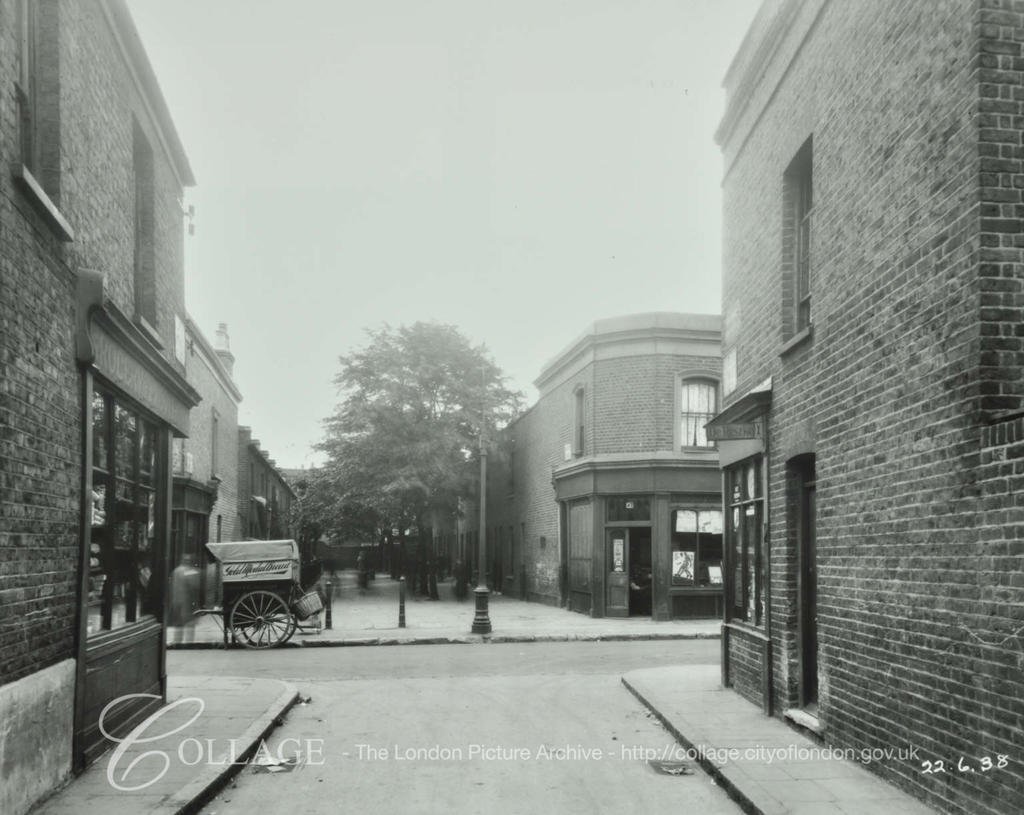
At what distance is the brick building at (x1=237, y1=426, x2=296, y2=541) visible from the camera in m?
Answer: 34.8

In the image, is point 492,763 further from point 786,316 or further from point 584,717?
point 786,316

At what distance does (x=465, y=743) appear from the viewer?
9.02 metres

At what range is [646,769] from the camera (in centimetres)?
800

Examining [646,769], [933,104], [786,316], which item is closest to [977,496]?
[933,104]

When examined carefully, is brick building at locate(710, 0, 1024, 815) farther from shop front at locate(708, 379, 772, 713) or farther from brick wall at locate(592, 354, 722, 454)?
brick wall at locate(592, 354, 722, 454)

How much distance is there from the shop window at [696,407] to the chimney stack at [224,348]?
16.2 meters

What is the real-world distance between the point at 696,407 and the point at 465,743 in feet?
51.7

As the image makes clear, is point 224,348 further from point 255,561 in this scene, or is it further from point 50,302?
point 50,302

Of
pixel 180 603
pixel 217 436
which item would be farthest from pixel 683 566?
pixel 217 436

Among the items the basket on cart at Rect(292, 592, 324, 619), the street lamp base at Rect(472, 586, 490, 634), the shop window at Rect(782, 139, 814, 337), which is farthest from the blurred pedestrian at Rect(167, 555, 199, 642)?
the shop window at Rect(782, 139, 814, 337)

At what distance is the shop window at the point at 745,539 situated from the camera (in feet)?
35.3

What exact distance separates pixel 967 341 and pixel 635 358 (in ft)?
58.5

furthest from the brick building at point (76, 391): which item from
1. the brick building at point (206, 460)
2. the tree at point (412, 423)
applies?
the tree at point (412, 423)

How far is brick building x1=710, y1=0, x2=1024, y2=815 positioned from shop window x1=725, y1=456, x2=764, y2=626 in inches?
3.6
